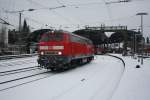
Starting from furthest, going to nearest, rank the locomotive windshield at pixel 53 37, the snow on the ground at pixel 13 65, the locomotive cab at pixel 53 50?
the snow on the ground at pixel 13 65 < the locomotive windshield at pixel 53 37 < the locomotive cab at pixel 53 50

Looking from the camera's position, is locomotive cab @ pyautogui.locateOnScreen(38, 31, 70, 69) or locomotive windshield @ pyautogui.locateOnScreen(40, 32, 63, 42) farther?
locomotive windshield @ pyautogui.locateOnScreen(40, 32, 63, 42)

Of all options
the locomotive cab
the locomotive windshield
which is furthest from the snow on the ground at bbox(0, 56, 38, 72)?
the locomotive windshield

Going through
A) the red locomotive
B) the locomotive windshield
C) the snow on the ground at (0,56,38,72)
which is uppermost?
the locomotive windshield

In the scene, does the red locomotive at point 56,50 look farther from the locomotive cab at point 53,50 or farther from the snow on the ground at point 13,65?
the snow on the ground at point 13,65

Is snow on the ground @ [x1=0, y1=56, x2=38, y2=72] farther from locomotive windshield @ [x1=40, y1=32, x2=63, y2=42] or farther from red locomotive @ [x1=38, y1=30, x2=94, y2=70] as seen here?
locomotive windshield @ [x1=40, y1=32, x2=63, y2=42]

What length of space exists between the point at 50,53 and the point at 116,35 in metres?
43.2

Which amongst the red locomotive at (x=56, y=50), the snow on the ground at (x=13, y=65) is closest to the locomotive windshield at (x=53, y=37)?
the red locomotive at (x=56, y=50)

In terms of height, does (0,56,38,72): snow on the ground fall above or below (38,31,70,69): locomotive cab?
below

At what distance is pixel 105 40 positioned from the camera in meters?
58.0

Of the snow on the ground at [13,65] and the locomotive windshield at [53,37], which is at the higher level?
the locomotive windshield at [53,37]

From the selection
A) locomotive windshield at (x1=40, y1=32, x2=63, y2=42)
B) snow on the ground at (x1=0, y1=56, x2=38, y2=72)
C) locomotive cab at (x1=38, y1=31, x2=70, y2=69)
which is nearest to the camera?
locomotive cab at (x1=38, y1=31, x2=70, y2=69)

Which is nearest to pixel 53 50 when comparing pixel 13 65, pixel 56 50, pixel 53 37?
pixel 56 50

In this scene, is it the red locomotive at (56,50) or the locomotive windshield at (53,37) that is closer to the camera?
the red locomotive at (56,50)

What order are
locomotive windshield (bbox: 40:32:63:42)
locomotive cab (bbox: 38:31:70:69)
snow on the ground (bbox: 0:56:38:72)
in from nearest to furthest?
1. locomotive cab (bbox: 38:31:70:69)
2. locomotive windshield (bbox: 40:32:63:42)
3. snow on the ground (bbox: 0:56:38:72)
